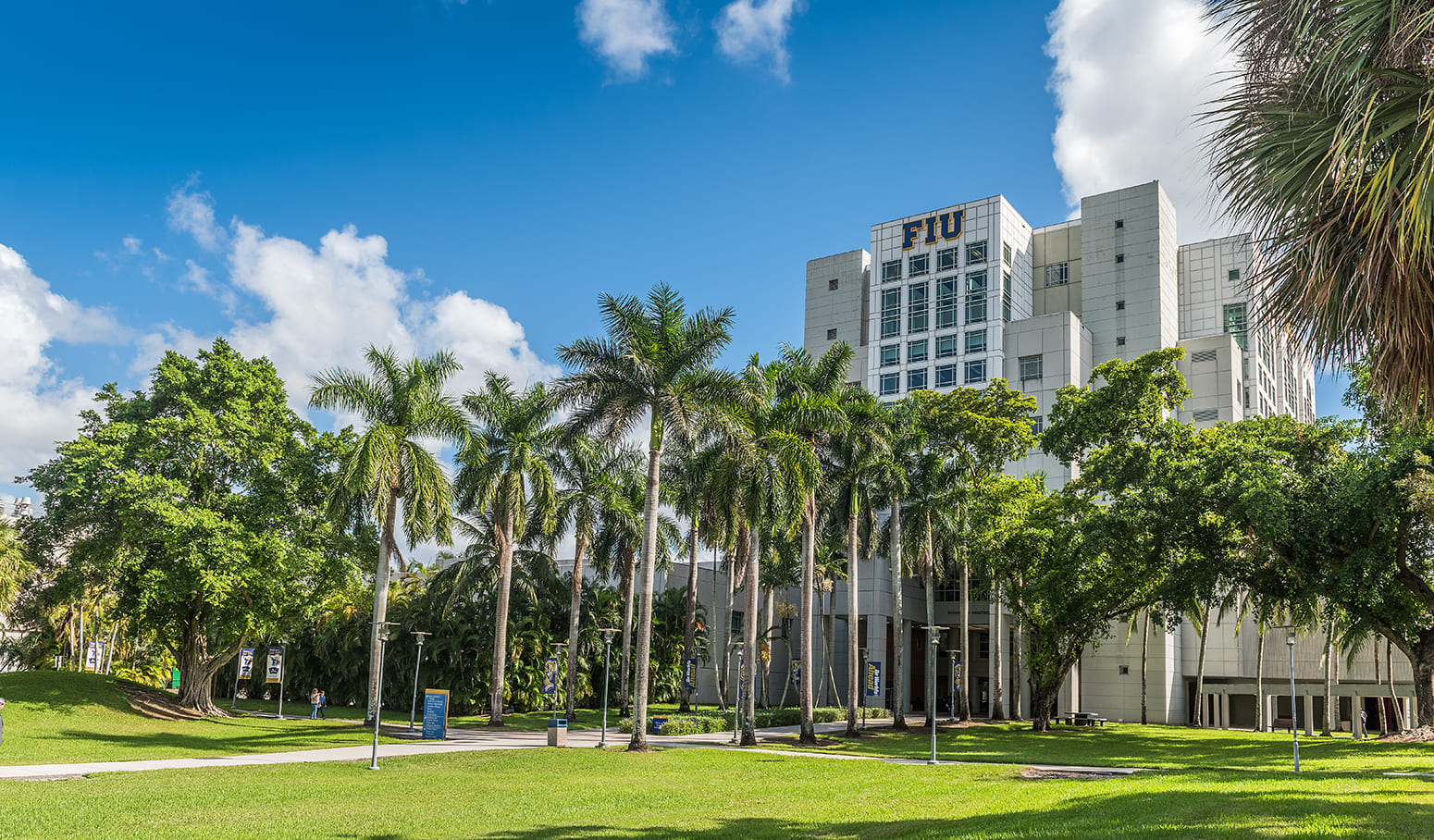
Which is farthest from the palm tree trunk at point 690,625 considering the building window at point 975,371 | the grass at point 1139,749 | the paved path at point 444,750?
the building window at point 975,371

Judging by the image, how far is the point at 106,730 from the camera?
32188 millimetres

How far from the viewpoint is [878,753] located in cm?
3098

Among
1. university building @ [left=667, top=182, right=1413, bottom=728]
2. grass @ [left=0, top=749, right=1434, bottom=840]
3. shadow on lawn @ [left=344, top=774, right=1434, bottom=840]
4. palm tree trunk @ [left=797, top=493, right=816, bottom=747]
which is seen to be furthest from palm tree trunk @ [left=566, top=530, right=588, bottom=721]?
shadow on lawn @ [left=344, top=774, right=1434, bottom=840]

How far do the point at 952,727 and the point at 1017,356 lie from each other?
33526 millimetres

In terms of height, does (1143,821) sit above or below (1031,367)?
A: below

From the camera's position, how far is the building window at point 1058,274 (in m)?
80.1

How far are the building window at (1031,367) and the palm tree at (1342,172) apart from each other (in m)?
63.9

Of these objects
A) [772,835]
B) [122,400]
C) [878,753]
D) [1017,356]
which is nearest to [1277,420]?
[878,753]

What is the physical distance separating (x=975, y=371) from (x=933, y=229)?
12990 millimetres

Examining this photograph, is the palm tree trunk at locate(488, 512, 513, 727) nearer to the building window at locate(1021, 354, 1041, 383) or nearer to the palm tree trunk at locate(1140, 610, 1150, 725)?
the palm tree trunk at locate(1140, 610, 1150, 725)

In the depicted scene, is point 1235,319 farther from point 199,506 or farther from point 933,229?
point 199,506

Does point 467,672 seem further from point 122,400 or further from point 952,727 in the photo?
point 952,727

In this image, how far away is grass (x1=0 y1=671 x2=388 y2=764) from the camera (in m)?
26.6

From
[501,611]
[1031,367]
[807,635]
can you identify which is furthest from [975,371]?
[501,611]
